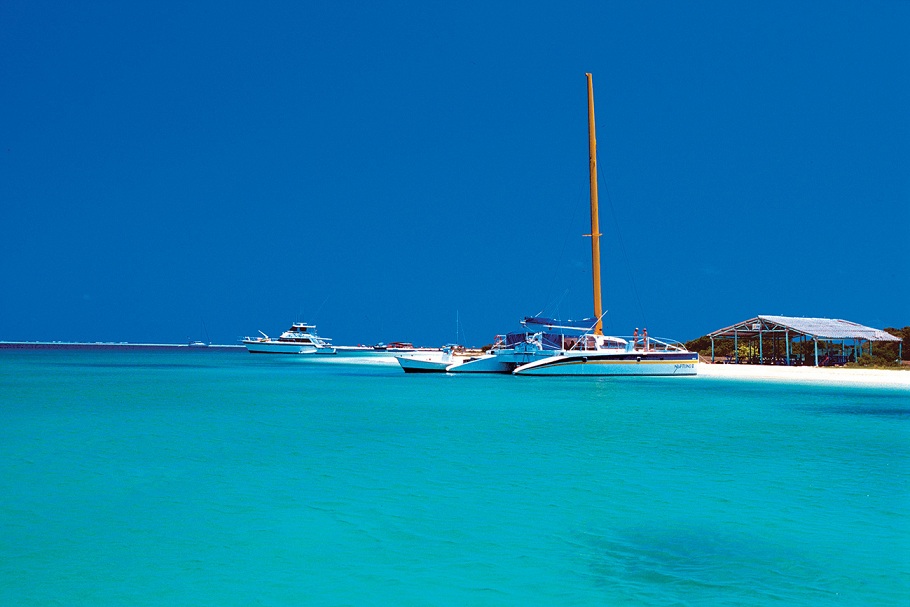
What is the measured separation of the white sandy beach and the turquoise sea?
19373 millimetres

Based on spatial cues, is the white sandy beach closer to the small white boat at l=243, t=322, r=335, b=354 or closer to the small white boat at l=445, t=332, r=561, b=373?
the small white boat at l=445, t=332, r=561, b=373

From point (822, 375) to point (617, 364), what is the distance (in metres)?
12.8

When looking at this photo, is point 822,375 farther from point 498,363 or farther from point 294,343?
point 294,343

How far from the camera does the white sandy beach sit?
38.7 metres

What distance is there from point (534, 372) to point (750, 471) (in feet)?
101

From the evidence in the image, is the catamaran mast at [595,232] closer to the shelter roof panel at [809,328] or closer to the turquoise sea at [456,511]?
the shelter roof panel at [809,328]

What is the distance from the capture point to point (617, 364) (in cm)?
4150

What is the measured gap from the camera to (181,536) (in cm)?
893

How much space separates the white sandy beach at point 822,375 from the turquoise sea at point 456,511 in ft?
63.6

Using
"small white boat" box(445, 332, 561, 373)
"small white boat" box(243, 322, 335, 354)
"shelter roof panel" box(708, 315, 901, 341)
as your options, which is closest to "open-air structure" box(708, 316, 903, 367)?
"shelter roof panel" box(708, 315, 901, 341)

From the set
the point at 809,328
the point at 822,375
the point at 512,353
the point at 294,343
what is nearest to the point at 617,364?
the point at 512,353

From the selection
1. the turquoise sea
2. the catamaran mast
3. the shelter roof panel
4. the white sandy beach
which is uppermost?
the catamaran mast

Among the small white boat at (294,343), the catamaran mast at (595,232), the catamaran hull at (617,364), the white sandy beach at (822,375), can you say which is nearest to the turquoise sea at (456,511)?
the white sandy beach at (822,375)

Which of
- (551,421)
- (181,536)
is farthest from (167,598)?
(551,421)
